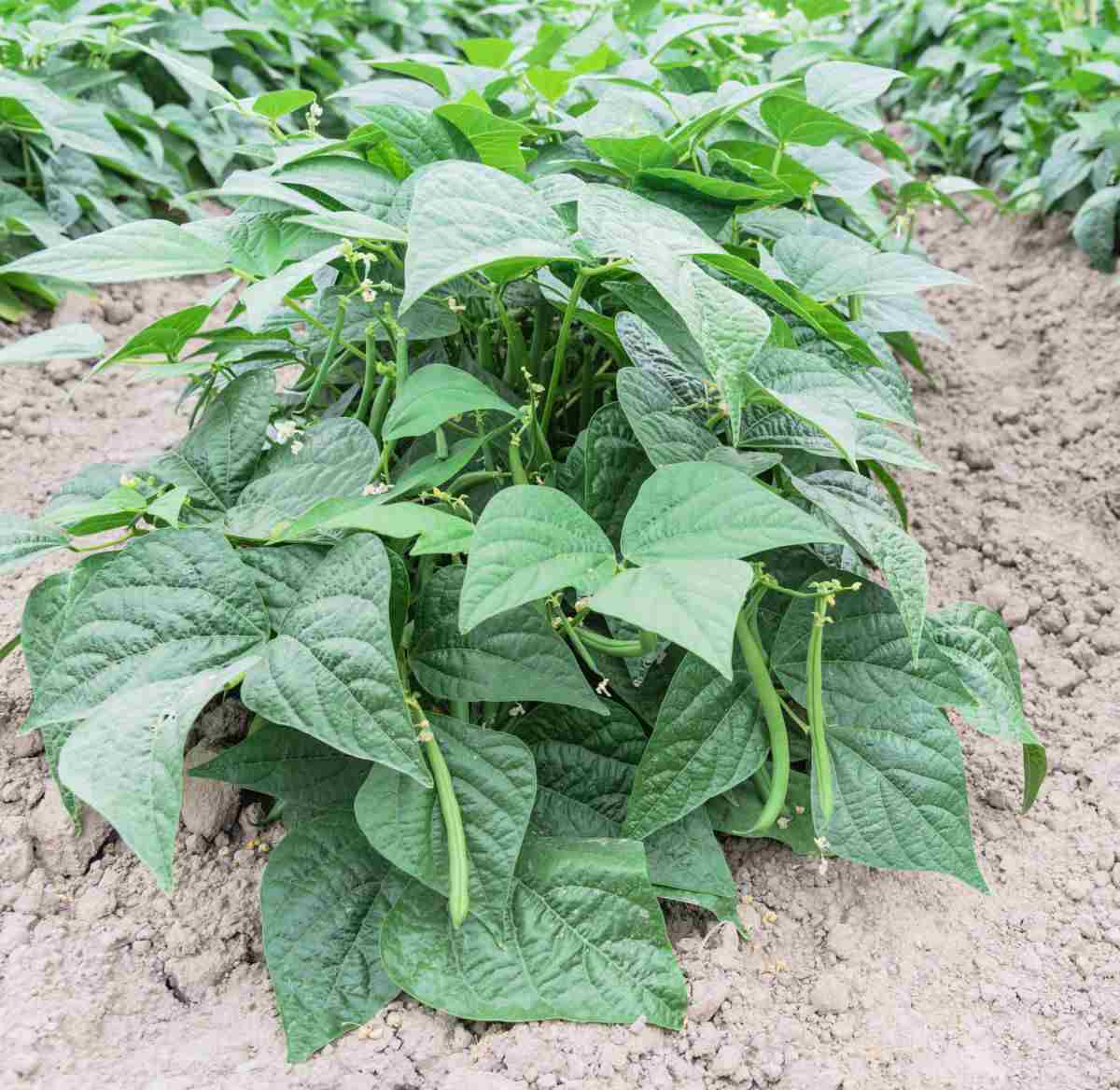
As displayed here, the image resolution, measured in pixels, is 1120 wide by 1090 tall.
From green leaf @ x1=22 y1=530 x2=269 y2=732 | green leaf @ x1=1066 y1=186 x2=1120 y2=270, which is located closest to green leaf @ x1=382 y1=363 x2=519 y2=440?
green leaf @ x1=22 y1=530 x2=269 y2=732

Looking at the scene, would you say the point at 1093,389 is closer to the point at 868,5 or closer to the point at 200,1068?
the point at 200,1068

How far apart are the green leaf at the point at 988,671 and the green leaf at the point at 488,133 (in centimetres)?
72

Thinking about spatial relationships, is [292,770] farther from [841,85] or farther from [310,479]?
[841,85]

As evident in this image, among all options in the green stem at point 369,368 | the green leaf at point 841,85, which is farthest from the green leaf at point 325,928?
the green leaf at point 841,85

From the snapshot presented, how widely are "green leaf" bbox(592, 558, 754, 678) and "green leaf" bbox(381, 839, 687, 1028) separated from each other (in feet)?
1.13

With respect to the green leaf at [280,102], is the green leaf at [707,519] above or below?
below

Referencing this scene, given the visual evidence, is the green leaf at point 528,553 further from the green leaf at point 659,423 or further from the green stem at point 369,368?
the green stem at point 369,368

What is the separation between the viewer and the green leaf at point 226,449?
123 centimetres

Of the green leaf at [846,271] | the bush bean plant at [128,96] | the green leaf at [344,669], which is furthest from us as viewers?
the bush bean plant at [128,96]

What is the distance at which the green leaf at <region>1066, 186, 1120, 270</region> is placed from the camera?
248 centimetres

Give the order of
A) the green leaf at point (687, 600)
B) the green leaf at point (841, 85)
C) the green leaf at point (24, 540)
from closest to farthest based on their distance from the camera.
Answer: the green leaf at point (687, 600) < the green leaf at point (24, 540) < the green leaf at point (841, 85)

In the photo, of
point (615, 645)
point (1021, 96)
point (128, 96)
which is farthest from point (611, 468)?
point (1021, 96)

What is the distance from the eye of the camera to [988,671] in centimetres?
127

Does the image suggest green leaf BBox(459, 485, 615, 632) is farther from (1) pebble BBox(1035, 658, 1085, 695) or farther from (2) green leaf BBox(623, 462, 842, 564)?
(1) pebble BBox(1035, 658, 1085, 695)
